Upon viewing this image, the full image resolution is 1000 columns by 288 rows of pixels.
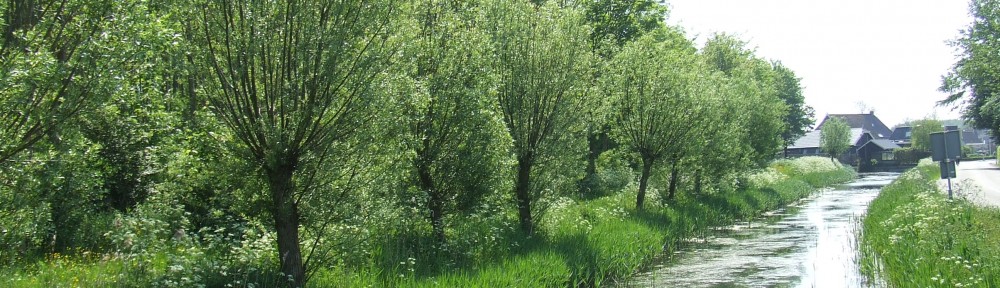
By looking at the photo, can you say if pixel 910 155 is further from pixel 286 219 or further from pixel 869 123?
pixel 286 219

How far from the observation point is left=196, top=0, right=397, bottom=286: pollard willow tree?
8984 mm

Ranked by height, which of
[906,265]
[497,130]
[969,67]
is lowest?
[906,265]

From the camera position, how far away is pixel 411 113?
12578 millimetres

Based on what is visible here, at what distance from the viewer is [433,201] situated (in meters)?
13.9

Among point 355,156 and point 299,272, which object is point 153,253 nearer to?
point 299,272

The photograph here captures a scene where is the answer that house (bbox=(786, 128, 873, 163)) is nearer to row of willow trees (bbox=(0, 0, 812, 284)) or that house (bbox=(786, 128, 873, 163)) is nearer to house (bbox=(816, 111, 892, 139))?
house (bbox=(816, 111, 892, 139))

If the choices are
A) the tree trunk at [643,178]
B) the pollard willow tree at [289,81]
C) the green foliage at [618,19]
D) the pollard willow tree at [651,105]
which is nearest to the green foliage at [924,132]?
the green foliage at [618,19]

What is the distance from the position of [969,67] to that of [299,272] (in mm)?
20078

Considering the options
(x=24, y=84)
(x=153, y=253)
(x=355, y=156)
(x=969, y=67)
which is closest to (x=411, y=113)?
(x=355, y=156)

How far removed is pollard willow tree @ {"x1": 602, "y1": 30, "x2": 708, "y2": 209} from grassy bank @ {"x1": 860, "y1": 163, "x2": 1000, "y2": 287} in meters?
6.51

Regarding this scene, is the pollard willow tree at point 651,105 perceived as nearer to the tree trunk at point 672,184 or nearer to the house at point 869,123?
the tree trunk at point 672,184

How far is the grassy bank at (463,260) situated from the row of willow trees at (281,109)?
1.85 feet

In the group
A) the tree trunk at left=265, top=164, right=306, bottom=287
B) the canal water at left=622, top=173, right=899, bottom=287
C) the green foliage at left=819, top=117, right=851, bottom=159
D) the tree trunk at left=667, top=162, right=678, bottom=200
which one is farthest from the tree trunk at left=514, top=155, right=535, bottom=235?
the green foliage at left=819, top=117, right=851, bottom=159

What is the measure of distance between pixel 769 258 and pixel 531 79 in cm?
758
